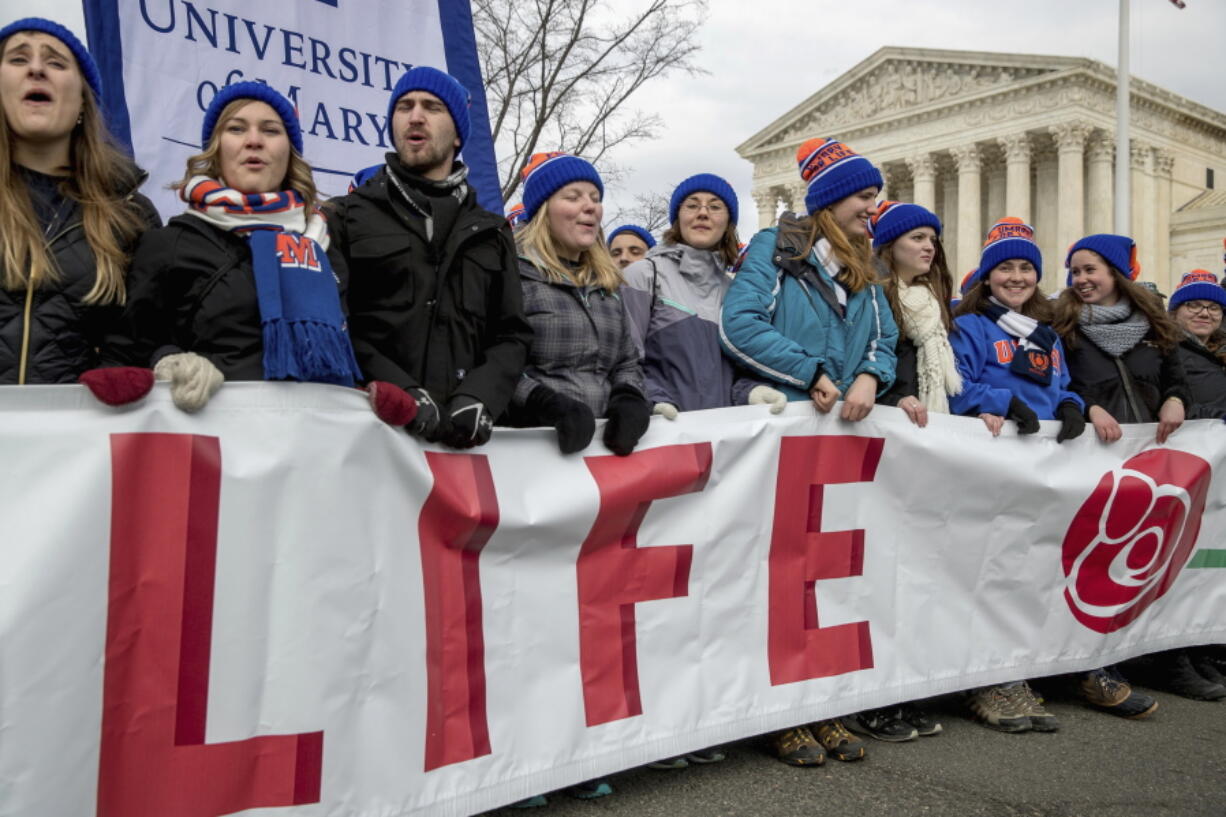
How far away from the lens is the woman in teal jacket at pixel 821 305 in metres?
3.92

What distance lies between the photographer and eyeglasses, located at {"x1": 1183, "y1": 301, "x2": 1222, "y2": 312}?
240 inches

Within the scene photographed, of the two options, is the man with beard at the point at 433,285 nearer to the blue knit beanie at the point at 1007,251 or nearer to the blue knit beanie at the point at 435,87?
Answer: the blue knit beanie at the point at 435,87

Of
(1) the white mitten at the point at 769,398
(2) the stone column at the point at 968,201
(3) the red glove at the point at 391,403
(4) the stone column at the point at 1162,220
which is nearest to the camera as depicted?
(3) the red glove at the point at 391,403

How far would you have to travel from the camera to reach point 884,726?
12.8ft

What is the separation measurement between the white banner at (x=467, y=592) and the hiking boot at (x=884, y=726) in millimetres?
90

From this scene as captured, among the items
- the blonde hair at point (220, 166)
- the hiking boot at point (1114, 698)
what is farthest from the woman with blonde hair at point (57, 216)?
the hiking boot at point (1114, 698)

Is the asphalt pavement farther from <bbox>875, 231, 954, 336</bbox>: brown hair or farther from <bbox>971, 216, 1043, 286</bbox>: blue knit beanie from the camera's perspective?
<bbox>971, 216, 1043, 286</bbox>: blue knit beanie

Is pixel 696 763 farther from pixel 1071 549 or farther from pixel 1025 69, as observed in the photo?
pixel 1025 69

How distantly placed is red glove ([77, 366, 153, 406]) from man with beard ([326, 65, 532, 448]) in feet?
2.21

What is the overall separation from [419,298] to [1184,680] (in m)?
3.87

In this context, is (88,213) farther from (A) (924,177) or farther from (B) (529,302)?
(A) (924,177)

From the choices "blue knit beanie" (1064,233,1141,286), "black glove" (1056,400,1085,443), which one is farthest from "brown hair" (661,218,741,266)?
"blue knit beanie" (1064,233,1141,286)

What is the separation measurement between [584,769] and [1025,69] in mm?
50421

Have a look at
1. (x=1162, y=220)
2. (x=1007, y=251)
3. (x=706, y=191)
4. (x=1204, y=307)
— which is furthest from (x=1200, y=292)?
(x=1162, y=220)
